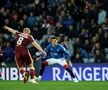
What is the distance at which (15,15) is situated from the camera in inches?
1050

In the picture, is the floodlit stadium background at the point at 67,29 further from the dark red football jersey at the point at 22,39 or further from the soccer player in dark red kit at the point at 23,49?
the dark red football jersey at the point at 22,39

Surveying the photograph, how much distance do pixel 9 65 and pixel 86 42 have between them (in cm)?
348

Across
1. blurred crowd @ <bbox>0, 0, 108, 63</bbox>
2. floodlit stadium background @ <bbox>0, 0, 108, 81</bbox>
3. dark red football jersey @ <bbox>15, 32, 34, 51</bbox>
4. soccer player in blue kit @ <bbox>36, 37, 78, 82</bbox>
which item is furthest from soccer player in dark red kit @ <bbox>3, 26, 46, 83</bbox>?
floodlit stadium background @ <bbox>0, 0, 108, 81</bbox>

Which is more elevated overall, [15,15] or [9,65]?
[15,15]

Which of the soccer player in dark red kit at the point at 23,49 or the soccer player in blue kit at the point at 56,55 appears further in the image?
the soccer player in blue kit at the point at 56,55

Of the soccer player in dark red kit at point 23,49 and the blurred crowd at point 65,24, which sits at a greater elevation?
the blurred crowd at point 65,24

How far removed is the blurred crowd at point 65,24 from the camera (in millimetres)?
23859

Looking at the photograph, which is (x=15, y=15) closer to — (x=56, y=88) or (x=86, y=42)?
(x=86, y=42)

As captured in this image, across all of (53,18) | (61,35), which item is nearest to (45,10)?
(53,18)

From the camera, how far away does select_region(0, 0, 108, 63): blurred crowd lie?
23.9 m

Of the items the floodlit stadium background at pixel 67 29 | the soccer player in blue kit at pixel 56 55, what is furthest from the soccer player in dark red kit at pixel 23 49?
the floodlit stadium background at pixel 67 29

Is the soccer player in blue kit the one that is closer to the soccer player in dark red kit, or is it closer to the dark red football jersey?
the soccer player in dark red kit

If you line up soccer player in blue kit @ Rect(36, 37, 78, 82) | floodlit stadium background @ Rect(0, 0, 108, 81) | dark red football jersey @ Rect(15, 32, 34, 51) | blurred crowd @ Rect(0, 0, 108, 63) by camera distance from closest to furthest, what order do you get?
dark red football jersey @ Rect(15, 32, 34, 51), soccer player in blue kit @ Rect(36, 37, 78, 82), floodlit stadium background @ Rect(0, 0, 108, 81), blurred crowd @ Rect(0, 0, 108, 63)

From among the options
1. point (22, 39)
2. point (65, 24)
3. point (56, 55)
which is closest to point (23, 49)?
point (22, 39)
